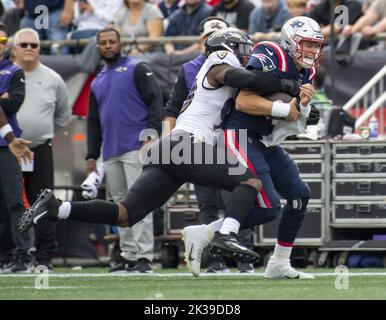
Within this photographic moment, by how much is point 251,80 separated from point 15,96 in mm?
3166

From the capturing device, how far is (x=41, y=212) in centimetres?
893

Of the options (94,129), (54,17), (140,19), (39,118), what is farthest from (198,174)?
(54,17)

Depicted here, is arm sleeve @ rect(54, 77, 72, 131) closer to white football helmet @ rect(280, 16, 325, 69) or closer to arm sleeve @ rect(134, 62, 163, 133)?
arm sleeve @ rect(134, 62, 163, 133)

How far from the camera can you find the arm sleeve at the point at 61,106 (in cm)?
1238

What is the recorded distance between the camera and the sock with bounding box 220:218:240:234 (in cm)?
890

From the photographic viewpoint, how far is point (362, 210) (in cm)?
1223

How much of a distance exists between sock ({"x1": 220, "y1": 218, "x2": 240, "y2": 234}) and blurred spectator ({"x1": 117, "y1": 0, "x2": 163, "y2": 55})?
6136 mm

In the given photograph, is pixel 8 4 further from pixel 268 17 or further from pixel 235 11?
pixel 268 17

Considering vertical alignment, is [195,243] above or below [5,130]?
below

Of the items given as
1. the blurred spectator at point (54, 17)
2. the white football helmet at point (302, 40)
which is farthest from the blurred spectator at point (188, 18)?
the white football helmet at point (302, 40)

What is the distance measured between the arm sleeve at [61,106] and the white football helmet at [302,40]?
3528mm

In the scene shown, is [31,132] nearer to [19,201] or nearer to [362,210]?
[19,201]

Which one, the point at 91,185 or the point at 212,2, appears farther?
the point at 212,2

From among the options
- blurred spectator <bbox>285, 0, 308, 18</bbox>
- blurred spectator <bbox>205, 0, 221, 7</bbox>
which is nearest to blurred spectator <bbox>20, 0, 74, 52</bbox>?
blurred spectator <bbox>205, 0, 221, 7</bbox>
